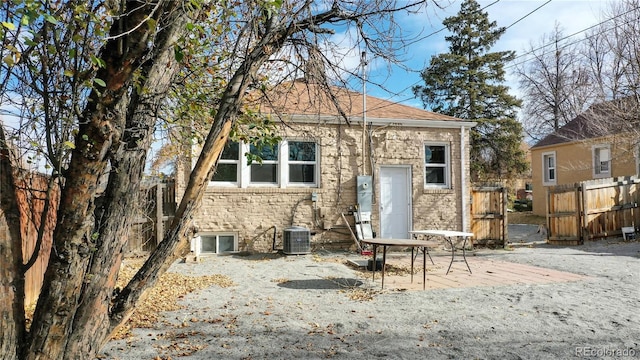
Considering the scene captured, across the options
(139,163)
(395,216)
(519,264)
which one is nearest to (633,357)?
(139,163)

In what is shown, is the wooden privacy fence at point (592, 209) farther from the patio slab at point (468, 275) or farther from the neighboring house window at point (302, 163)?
the neighboring house window at point (302, 163)

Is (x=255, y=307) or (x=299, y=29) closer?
(x=299, y=29)

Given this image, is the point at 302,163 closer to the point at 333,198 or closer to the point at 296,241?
the point at 333,198

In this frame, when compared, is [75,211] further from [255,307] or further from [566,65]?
[566,65]

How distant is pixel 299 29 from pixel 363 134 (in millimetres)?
8235

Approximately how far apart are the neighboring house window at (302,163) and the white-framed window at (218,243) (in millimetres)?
2287

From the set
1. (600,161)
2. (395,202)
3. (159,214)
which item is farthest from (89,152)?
(600,161)

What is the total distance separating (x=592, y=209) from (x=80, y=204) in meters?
15.5

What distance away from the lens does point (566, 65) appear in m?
29.8

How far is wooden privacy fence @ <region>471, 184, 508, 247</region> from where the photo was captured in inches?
524

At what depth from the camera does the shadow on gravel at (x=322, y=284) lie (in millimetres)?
7266

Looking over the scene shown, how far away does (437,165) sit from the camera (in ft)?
43.3

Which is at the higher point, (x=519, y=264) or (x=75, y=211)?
(x=75, y=211)

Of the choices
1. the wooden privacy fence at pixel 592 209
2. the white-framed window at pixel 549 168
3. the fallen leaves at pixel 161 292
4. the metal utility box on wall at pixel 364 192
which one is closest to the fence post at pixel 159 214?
the fallen leaves at pixel 161 292
